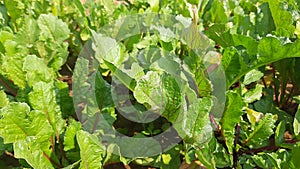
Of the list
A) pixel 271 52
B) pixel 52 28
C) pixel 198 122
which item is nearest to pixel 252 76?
pixel 271 52

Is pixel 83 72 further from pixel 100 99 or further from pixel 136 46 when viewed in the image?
pixel 136 46

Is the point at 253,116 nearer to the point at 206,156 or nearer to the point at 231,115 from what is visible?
the point at 231,115

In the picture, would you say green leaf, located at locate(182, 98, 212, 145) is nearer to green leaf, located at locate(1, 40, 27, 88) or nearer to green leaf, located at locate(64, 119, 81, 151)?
green leaf, located at locate(64, 119, 81, 151)

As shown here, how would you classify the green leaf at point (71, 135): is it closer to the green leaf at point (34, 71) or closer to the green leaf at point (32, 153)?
the green leaf at point (32, 153)

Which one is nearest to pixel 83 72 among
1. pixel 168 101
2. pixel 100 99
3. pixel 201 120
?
pixel 100 99

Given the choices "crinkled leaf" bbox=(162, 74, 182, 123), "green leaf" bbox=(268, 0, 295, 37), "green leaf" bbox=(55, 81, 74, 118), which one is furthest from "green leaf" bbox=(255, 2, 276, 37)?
"green leaf" bbox=(55, 81, 74, 118)
